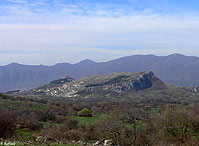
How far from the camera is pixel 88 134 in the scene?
24.8 m

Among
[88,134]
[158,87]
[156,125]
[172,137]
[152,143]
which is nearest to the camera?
[152,143]

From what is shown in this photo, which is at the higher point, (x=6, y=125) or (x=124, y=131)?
(x=124, y=131)

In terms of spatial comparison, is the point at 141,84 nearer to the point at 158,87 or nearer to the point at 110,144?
the point at 158,87

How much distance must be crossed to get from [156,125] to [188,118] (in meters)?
3.63

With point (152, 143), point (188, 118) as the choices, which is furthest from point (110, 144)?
point (188, 118)

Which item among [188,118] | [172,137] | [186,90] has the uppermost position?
[188,118]

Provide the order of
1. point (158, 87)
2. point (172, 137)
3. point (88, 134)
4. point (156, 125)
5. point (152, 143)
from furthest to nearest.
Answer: point (158, 87), point (88, 134), point (156, 125), point (172, 137), point (152, 143)

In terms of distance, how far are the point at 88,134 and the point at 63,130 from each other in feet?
8.84

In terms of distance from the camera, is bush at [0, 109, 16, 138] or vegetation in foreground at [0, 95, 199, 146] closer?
vegetation in foreground at [0, 95, 199, 146]

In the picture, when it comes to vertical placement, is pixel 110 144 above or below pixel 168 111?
below

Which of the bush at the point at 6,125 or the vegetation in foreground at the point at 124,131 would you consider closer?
the vegetation in foreground at the point at 124,131

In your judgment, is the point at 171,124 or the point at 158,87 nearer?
the point at 171,124

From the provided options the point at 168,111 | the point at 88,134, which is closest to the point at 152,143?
the point at 168,111

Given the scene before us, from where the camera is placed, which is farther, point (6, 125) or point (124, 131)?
point (6, 125)
